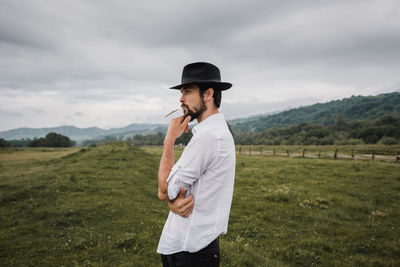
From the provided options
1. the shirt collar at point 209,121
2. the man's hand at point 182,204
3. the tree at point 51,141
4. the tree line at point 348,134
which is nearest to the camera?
the man's hand at point 182,204

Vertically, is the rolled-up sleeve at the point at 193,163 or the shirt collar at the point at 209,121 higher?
the shirt collar at the point at 209,121

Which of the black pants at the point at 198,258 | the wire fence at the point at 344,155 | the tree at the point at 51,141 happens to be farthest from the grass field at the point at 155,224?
the tree at the point at 51,141

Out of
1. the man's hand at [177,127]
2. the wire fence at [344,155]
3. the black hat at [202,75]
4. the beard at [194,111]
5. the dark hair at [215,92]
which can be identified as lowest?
the wire fence at [344,155]

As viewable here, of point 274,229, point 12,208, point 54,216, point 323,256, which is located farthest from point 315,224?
point 12,208

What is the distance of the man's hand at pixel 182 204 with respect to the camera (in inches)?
93.8

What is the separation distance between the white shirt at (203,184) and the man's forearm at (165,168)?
74mm

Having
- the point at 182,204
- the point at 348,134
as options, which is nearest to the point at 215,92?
the point at 182,204

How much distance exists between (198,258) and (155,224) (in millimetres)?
7943

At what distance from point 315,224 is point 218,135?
430 inches

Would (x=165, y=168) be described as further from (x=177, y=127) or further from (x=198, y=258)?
(x=198, y=258)

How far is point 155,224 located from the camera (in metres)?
9.77

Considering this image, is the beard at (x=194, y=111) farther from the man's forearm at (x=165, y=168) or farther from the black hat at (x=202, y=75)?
the man's forearm at (x=165, y=168)

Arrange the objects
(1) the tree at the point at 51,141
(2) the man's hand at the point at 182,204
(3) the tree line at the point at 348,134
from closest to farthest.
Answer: (2) the man's hand at the point at 182,204 < (3) the tree line at the point at 348,134 < (1) the tree at the point at 51,141

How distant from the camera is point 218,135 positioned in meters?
2.38
